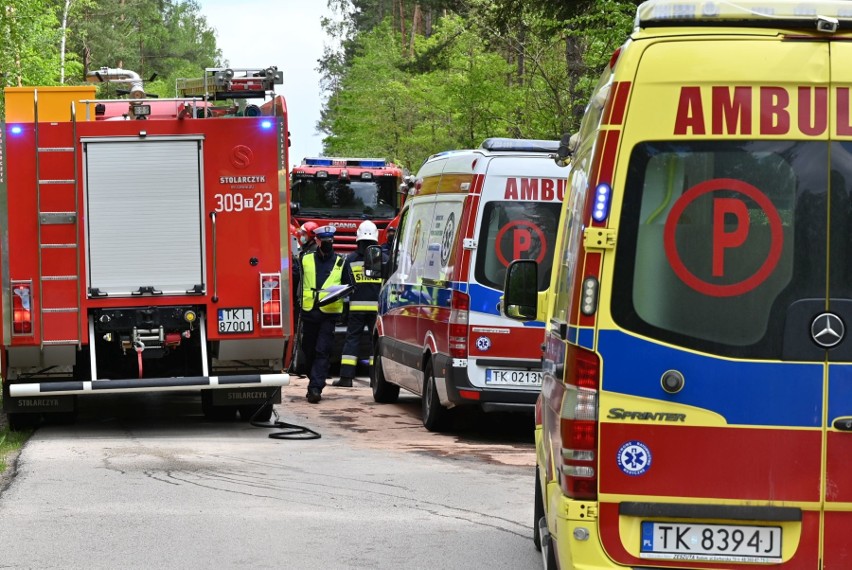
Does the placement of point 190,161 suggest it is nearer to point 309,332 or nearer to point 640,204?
point 309,332

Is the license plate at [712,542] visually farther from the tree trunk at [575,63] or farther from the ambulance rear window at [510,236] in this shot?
the tree trunk at [575,63]

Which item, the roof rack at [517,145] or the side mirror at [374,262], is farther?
the side mirror at [374,262]

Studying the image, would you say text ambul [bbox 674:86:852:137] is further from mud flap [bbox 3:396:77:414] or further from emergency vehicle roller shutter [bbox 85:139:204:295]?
mud flap [bbox 3:396:77:414]

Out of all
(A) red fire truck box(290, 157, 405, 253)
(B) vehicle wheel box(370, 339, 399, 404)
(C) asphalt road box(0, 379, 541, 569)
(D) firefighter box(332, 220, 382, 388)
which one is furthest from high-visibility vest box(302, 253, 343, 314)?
(A) red fire truck box(290, 157, 405, 253)

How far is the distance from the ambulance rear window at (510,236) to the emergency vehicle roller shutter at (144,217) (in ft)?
8.60

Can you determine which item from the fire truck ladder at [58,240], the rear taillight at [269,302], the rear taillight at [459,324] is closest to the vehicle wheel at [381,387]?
the rear taillight at [269,302]

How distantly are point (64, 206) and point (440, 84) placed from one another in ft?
95.1

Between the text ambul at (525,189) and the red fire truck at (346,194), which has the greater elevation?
the text ambul at (525,189)

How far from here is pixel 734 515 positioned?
194 inches

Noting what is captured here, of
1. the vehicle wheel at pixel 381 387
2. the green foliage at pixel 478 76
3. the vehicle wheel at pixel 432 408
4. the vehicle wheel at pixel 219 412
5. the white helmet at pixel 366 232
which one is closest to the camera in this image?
the vehicle wheel at pixel 432 408

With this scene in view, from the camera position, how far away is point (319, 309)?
1603 cm

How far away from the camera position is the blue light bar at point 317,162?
26.0 metres

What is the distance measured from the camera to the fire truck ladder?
40.1ft

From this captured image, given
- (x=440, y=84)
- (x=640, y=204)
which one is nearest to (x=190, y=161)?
(x=640, y=204)
